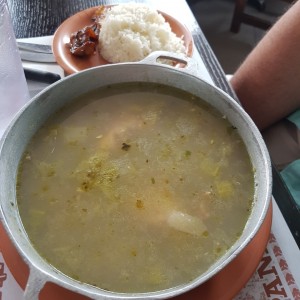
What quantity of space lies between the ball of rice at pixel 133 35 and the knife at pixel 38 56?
0.55 ft

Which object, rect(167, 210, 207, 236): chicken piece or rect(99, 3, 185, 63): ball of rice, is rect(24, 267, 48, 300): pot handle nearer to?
rect(167, 210, 207, 236): chicken piece

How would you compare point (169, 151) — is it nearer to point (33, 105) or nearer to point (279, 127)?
point (33, 105)

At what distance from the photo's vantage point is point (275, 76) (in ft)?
4.66

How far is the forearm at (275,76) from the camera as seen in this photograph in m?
1.37

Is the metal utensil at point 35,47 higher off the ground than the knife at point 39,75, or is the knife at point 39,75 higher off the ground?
the metal utensil at point 35,47

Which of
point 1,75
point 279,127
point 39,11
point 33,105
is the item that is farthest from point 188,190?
point 39,11

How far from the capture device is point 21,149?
882mm

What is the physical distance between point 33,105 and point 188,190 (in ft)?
1.24

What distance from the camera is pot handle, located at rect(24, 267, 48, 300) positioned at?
1.95 feet

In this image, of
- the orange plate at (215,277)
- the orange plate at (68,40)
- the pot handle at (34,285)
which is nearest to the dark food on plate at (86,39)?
the orange plate at (68,40)

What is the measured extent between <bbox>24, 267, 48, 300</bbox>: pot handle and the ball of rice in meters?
0.87

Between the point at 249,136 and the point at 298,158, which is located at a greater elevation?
the point at 249,136

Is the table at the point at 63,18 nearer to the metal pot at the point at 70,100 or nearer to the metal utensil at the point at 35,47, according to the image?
the metal utensil at the point at 35,47

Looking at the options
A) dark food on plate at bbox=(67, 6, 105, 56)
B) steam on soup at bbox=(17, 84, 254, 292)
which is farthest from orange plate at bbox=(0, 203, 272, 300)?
dark food on plate at bbox=(67, 6, 105, 56)
